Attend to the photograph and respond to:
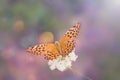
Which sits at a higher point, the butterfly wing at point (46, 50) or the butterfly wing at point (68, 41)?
the butterfly wing at point (68, 41)

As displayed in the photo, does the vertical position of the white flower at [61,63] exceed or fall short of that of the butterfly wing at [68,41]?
it falls short

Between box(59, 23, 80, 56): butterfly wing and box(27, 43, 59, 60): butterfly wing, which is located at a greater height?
box(59, 23, 80, 56): butterfly wing

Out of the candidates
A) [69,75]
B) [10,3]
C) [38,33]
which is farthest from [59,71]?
[10,3]

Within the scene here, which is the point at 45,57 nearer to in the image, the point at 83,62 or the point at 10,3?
the point at 83,62
